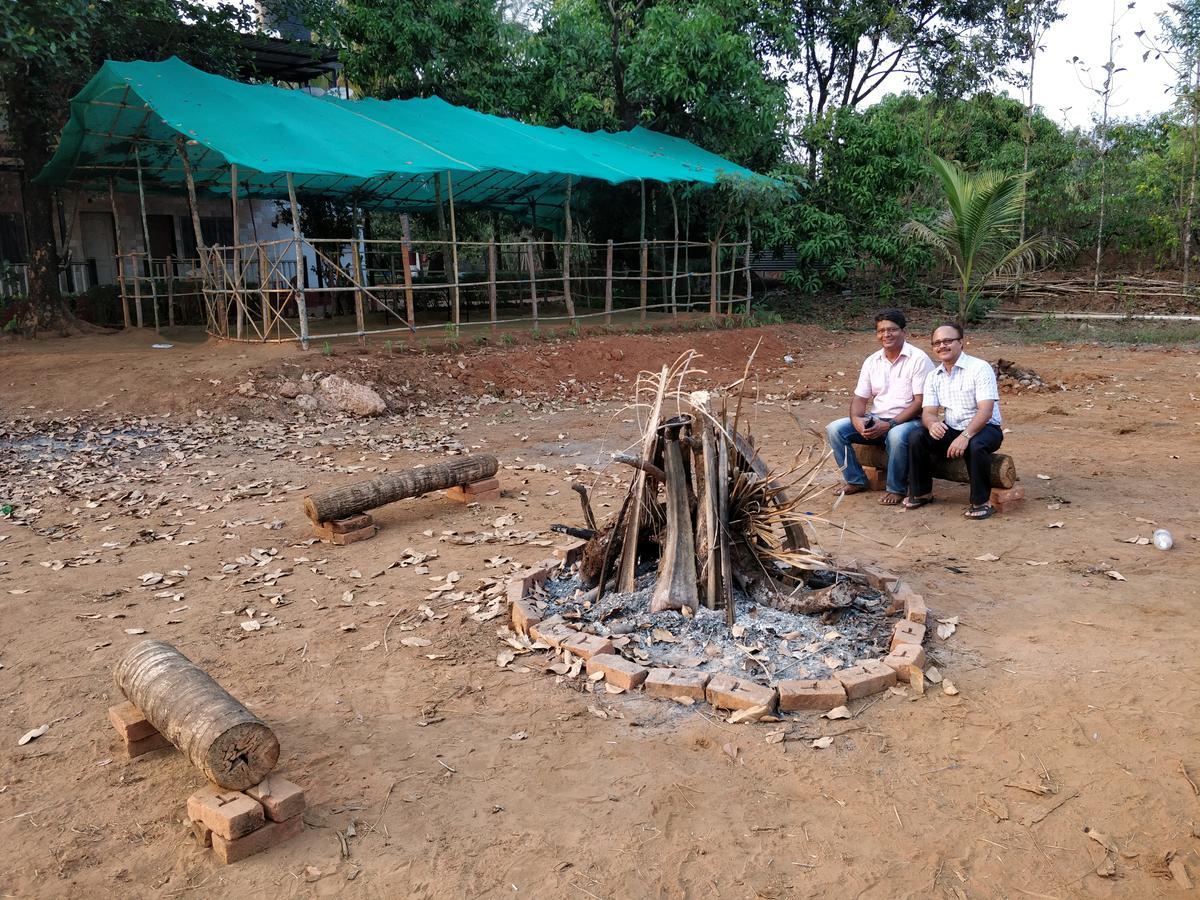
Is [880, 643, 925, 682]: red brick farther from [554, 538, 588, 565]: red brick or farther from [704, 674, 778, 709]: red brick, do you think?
[554, 538, 588, 565]: red brick

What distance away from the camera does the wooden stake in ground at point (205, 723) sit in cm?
278

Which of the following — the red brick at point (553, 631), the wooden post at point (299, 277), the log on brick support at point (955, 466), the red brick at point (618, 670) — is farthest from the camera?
the wooden post at point (299, 277)

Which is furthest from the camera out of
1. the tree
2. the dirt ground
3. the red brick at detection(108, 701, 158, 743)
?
the tree

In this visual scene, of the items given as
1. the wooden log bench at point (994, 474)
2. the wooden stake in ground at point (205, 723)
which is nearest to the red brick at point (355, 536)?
the wooden stake in ground at point (205, 723)

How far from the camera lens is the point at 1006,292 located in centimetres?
1844

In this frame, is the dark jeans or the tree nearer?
the dark jeans

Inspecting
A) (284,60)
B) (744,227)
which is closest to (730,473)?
(744,227)

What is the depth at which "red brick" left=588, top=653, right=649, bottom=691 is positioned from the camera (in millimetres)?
3561

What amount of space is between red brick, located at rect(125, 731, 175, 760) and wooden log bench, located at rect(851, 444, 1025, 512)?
487 cm

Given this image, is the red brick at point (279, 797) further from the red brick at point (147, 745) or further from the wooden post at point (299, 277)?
the wooden post at point (299, 277)

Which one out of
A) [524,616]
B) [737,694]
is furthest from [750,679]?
[524,616]

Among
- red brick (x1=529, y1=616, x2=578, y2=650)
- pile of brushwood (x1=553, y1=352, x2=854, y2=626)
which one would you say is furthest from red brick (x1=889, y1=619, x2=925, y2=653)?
red brick (x1=529, y1=616, x2=578, y2=650)

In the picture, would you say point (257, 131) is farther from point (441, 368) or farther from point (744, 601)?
Result: point (744, 601)

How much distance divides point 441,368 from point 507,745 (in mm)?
9149
